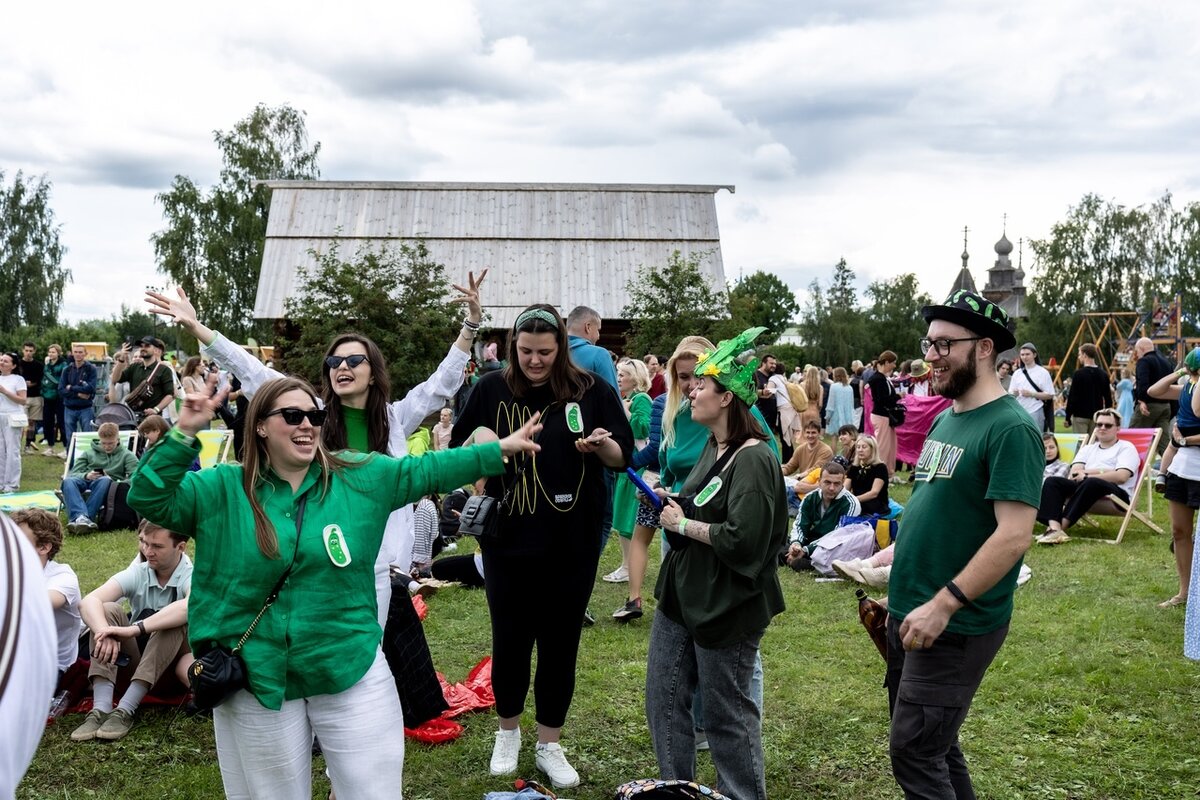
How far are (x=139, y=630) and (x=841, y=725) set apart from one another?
3.75 meters

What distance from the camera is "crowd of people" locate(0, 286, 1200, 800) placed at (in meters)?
2.91

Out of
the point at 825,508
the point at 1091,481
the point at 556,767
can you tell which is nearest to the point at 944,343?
the point at 556,767

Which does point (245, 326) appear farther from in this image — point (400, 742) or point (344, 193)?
point (400, 742)

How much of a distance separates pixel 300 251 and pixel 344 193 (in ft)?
8.77

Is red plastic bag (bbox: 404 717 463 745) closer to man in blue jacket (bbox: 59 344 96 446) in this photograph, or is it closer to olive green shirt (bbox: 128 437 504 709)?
olive green shirt (bbox: 128 437 504 709)

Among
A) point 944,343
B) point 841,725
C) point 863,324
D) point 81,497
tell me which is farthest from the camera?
point 863,324

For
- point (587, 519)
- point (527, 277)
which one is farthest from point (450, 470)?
point (527, 277)

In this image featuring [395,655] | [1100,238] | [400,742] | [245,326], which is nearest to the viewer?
[400,742]

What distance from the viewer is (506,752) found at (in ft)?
15.2

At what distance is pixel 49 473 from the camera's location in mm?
15305

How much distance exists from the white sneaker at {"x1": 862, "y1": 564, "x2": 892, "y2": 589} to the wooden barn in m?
21.8

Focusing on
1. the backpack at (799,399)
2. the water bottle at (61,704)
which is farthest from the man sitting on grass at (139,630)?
the backpack at (799,399)

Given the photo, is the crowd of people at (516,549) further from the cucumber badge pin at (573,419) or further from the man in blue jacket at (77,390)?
the man in blue jacket at (77,390)

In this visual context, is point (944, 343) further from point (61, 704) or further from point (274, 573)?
point (61, 704)
